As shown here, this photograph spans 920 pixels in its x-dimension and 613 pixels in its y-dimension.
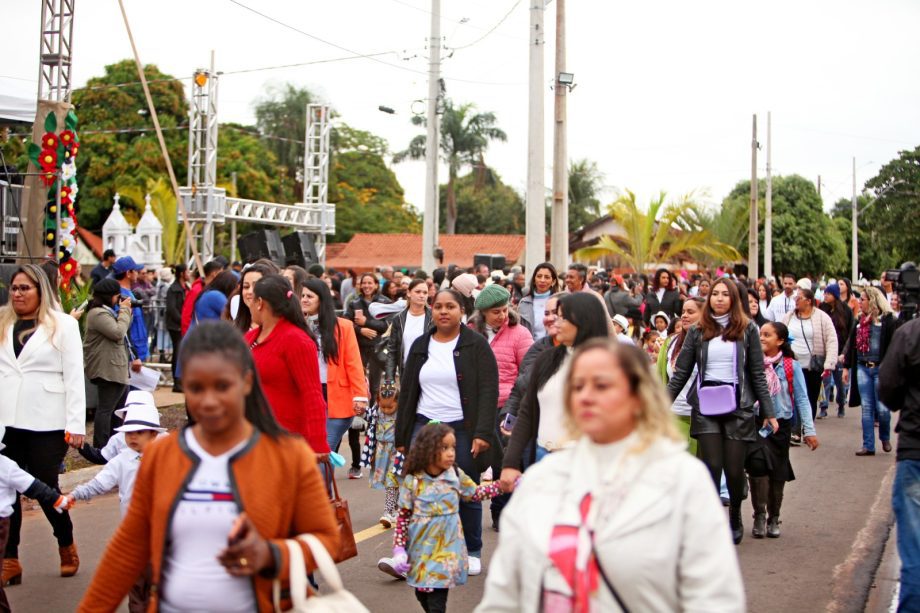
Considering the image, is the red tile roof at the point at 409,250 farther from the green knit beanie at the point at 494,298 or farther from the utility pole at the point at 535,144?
the green knit beanie at the point at 494,298

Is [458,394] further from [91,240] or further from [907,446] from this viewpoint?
[91,240]

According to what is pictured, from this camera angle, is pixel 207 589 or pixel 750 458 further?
pixel 750 458

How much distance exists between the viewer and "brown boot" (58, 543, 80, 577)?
729 centimetres

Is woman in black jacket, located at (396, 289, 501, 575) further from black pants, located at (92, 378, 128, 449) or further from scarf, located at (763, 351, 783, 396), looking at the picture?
black pants, located at (92, 378, 128, 449)

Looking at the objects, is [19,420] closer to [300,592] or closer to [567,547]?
[300,592]

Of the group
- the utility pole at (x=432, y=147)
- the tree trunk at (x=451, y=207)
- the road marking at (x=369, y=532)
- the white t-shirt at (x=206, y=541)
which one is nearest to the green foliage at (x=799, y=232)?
the tree trunk at (x=451, y=207)

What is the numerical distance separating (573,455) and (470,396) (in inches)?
148

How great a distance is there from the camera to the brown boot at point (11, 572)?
707 cm

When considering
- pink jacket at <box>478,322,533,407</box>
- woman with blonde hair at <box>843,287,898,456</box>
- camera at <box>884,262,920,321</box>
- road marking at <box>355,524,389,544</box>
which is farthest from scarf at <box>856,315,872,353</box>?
road marking at <box>355,524,389,544</box>

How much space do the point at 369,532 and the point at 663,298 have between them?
11105mm

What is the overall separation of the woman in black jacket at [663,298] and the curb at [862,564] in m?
8.20

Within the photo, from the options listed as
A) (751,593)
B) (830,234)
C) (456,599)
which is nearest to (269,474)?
(456,599)

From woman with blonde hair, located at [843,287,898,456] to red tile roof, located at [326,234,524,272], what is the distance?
4519 cm

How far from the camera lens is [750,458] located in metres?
8.74
